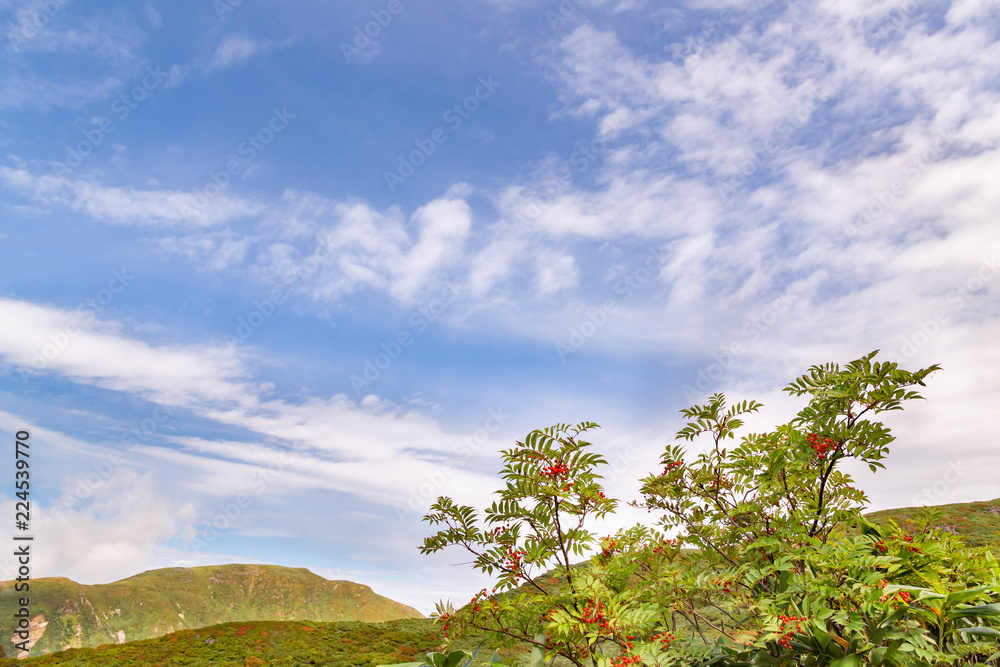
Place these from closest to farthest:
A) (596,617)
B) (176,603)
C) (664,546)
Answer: (596,617) → (664,546) → (176,603)

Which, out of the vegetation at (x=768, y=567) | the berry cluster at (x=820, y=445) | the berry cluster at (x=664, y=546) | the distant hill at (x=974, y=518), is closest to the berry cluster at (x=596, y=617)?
the vegetation at (x=768, y=567)

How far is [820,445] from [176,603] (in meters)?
106

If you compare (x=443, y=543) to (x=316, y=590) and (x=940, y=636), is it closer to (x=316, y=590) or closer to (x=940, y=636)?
(x=940, y=636)

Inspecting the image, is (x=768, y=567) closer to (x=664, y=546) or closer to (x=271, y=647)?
(x=664, y=546)

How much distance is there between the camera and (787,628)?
3842mm

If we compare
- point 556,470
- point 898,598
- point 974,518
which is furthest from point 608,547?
point 974,518

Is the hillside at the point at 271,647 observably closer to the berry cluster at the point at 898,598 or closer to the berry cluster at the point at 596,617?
the berry cluster at the point at 596,617

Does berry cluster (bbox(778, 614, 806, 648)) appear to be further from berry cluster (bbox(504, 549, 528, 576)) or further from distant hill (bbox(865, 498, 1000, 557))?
distant hill (bbox(865, 498, 1000, 557))

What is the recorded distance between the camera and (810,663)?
4.54 metres

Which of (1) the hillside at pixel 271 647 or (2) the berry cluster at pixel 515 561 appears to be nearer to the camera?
(2) the berry cluster at pixel 515 561

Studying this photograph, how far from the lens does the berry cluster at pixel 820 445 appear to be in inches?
194

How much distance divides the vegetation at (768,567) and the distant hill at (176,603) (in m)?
Result: 49.9

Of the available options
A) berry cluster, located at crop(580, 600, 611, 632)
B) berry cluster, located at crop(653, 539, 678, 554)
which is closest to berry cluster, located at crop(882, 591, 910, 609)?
berry cluster, located at crop(580, 600, 611, 632)

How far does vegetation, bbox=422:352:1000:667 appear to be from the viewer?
4.08m
